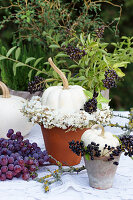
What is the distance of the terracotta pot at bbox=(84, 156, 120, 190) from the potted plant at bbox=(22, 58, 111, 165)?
14 centimetres

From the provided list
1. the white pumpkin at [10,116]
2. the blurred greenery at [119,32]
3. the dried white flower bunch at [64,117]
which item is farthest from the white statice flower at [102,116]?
the blurred greenery at [119,32]

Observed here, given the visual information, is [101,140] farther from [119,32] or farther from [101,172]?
[119,32]

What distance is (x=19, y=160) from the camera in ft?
2.91

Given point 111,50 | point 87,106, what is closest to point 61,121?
point 87,106

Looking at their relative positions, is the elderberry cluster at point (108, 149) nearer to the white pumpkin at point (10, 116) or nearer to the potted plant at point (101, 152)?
the potted plant at point (101, 152)

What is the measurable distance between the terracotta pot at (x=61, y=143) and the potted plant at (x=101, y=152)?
0.15m

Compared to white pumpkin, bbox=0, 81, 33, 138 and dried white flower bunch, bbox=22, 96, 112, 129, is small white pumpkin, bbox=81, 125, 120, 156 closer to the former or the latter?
dried white flower bunch, bbox=22, 96, 112, 129

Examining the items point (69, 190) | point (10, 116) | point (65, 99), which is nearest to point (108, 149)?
point (69, 190)

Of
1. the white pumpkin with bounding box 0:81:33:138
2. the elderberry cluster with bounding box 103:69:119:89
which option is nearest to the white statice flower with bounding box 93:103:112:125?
the elderberry cluster with bounding box 103:69:119:89

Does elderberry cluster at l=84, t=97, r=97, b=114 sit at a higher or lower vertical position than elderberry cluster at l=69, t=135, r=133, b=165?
higher

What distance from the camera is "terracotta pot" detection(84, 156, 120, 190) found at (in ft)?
2.71

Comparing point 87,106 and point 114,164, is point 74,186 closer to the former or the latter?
point 114,164

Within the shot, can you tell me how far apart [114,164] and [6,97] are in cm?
59

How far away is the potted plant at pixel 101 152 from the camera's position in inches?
31.5
